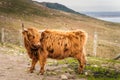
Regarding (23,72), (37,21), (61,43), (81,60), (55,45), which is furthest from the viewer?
(37,21)

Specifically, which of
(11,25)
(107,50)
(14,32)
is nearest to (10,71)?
(107,50)

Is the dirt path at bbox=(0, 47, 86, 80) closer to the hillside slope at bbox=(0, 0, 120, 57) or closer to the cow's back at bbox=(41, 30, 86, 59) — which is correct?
the cow's back at bbox=(41, 30, 86, 59)

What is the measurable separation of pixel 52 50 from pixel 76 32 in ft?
4.29

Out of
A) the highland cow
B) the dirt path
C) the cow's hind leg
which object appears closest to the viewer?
the dirt path

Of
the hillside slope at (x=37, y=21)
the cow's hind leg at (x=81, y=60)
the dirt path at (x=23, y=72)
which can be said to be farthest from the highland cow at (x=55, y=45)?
the hillside slope at (x=37, y=21)

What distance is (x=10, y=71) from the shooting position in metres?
15.9

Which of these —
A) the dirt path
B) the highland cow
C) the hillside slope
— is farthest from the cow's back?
the hillside slope

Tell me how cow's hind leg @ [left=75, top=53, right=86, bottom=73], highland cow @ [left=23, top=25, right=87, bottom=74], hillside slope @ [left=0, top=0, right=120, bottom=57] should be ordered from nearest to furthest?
highland cow @ [left=23, top=25, right=87, bottom=74]
cow's hind leg @ [left=75, top=53, right=86, bottom=73]
hillside slope @ [left=0, top=0, right=120, bottom=57]

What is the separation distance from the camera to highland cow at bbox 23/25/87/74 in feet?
48.6

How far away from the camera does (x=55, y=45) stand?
14906mm

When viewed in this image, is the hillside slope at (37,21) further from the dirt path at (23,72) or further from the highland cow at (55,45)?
the highland cow at (55,45)

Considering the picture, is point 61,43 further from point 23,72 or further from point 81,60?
point 23,72

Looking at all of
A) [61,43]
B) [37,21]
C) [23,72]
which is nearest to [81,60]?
[61,43]

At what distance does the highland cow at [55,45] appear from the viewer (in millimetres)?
14805
